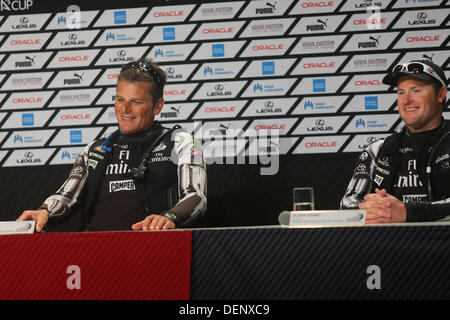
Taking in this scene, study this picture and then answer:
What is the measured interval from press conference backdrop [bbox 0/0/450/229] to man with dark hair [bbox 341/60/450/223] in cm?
86

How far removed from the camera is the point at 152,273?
117 centimetres

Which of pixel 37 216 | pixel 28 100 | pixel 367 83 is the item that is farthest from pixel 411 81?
pixel 28 100

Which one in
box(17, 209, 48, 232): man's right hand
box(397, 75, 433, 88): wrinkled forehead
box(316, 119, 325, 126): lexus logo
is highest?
box(397, 75, 433, 88): wrinkled forehead

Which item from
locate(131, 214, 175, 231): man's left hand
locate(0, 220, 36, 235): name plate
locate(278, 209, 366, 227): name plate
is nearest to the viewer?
locate(278, 209, 366, 227): name plate

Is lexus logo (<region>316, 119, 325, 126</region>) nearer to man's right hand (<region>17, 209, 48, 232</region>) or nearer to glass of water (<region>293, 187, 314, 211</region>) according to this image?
glass of water (<region>293, 187, 314, 211</region>)

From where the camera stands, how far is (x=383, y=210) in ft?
5.06

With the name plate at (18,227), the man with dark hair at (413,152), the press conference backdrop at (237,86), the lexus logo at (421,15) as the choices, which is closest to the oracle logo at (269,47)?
the press conference backdrop at (237,86)

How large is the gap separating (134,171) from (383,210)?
4.31ft

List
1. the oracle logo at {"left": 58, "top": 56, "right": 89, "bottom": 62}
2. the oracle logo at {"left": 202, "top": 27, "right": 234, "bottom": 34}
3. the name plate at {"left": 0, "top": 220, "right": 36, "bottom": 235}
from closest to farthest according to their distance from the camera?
the name plate at {"left": 0, "top": 220, "right": 36, "bottom": 235} < the oracle logo at {"left": 202, "top": 27, "right": 234, "bottom": 34} < the oracle logo at {"left": 58, "top": 56, "right": 89, "bottom": 62}

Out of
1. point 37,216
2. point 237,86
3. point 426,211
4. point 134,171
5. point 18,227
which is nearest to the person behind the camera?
point 18,227

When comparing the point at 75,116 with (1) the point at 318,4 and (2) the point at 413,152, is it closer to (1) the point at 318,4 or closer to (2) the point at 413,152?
(1) the point at 318,4

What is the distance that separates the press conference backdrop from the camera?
3.51m

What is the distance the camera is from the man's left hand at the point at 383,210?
1.53 metres

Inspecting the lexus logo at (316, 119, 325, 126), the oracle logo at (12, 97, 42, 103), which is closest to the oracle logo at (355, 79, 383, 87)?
the lexus logo at (316, 119, 325, 126)
